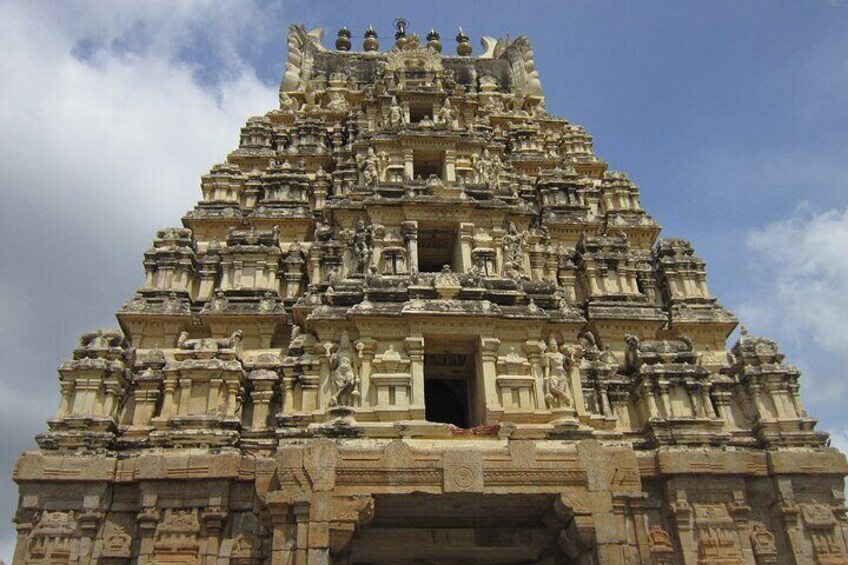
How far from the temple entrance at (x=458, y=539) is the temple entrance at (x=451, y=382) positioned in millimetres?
2394

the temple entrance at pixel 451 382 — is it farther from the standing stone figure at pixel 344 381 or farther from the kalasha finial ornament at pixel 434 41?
the kalasha finial ornament at pixel 434 41

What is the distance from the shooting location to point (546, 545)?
48.2 ft

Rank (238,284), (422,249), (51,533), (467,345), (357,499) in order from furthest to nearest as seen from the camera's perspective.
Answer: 1. (422,249)
2. (238,284)
3. (467,345)
4. (51,533)
5. (357,499)

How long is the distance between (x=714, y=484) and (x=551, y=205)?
10129 millimetres

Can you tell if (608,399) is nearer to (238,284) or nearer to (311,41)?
A: (238,284)

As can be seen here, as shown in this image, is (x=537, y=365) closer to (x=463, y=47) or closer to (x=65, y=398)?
(x=65, y=398)

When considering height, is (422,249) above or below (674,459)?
above

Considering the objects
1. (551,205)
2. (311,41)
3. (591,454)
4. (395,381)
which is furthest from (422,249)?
(311,41)

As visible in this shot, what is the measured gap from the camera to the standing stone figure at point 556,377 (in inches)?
612

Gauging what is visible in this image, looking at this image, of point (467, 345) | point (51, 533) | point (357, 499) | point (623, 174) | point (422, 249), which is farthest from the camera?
point (623, 174)

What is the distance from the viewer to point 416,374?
1551 centimetres

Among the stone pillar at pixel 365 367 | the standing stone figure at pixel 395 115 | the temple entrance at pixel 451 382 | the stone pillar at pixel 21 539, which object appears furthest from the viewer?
the standing stone figure at pixel 395 115

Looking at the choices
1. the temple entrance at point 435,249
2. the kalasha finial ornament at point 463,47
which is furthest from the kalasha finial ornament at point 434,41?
the temple entrance at point 435,249

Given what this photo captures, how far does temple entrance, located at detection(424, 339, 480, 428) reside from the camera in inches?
654
